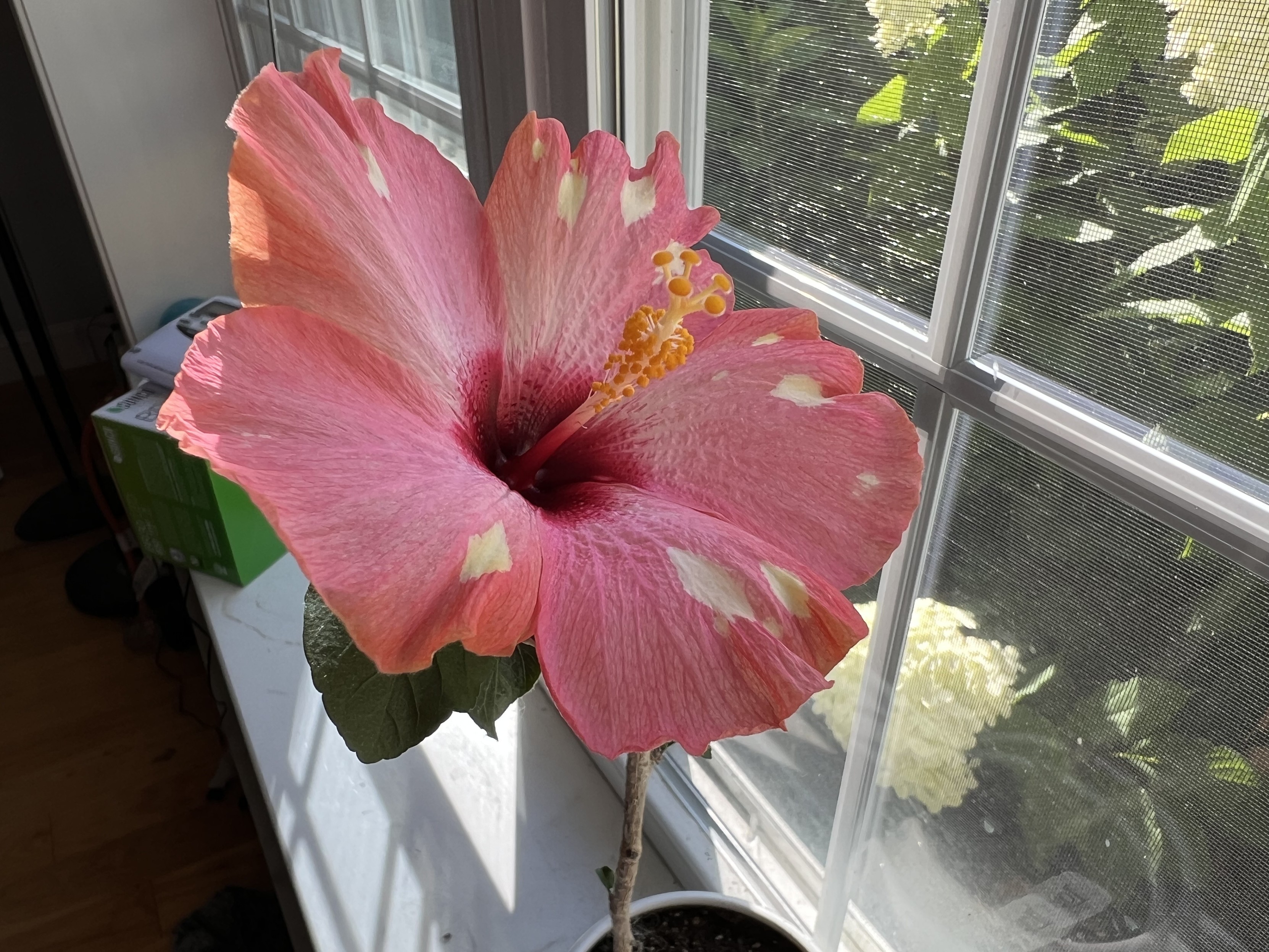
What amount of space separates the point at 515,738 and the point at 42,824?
97 cm

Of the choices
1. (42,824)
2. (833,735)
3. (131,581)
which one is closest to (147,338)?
(131,581)

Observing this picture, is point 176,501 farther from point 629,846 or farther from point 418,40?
point 629,846

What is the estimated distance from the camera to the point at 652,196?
15.6 inches

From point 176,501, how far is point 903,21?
1064 mm

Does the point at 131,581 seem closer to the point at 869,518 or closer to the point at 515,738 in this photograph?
the point at 515,738

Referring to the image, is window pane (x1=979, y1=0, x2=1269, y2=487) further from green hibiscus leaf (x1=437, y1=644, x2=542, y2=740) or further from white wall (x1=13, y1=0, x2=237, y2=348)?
white wall (x1=13, y1=0, x2=237, y2=348)

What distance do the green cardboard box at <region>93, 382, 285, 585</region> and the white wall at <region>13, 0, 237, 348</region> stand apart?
0.78 ft

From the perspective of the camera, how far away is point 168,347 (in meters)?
1.33

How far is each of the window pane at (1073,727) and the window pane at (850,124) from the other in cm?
12

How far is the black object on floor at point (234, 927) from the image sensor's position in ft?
4.15

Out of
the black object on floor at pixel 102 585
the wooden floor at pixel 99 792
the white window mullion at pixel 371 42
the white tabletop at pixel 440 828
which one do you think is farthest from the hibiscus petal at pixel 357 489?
the black object on floor at pixel 102 585

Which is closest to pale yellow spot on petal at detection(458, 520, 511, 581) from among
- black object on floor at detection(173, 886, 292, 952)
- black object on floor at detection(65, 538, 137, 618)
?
black object on floor at detection(173, 886, 292, 952)

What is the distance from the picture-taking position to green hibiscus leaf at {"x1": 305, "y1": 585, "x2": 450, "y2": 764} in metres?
0.35

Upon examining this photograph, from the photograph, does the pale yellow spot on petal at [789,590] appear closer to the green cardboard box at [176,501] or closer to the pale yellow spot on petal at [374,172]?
the pale yellow spot on petal at [374,172]
